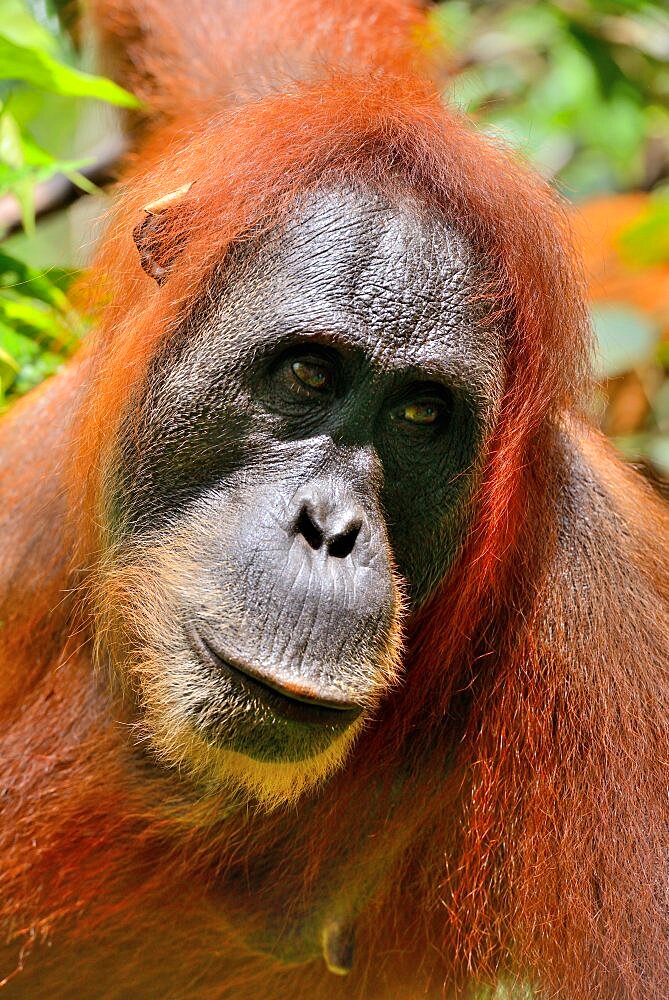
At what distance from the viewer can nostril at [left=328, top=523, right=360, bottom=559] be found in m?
2.35

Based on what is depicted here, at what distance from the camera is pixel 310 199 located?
8.46 feet

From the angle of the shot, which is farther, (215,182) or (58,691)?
(58,691)

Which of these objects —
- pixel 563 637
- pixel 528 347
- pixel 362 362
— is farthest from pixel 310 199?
pixel 563 637

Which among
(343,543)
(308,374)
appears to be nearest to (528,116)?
(308,374)

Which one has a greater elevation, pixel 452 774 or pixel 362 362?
pixel 362 362

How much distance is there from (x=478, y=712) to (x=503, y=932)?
575mm

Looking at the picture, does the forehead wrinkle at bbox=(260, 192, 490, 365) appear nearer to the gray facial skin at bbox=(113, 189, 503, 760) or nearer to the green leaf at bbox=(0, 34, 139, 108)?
the gray facial skin at bbox=(113, 189, 503, 760)

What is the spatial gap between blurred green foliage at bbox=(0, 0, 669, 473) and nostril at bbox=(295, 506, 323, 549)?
35.9 inches

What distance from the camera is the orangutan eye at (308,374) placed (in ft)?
8.13

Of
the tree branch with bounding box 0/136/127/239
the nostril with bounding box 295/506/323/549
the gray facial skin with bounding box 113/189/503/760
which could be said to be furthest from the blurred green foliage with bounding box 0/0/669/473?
the nostril with bounding box 295/506/323/549

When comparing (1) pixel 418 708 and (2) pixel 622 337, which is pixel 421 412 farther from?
(2) pixel 622 337

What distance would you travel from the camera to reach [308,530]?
2375mm

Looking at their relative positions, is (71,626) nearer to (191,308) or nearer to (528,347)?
(191,308)

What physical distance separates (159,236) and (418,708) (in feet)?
3.90
